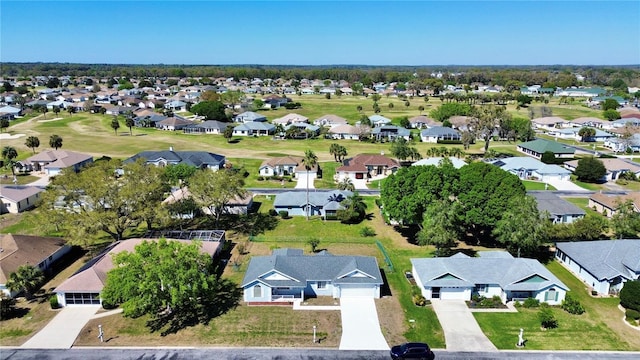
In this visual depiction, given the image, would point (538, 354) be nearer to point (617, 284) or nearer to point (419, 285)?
point (419, 285)

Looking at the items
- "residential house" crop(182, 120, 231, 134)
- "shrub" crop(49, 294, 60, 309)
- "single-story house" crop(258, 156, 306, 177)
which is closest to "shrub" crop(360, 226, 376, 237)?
"single-story house" crop(258, 156, 306, 177)

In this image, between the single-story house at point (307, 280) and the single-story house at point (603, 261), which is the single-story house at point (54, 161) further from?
the single-story house at point (603, 261)

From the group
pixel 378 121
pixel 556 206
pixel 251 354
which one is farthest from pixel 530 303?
pixel 378 121

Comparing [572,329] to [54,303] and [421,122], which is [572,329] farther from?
[421,122]

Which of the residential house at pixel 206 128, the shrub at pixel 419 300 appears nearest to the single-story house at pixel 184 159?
the residential house at pixel 206 128

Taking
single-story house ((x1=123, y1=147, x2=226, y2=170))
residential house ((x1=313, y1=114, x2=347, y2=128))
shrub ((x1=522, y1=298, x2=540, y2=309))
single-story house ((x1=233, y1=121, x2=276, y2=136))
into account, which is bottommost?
shrub ((x1=522, y1=298, x2=540, y2=309))

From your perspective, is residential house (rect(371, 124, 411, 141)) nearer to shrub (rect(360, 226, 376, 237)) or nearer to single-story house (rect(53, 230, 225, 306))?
shrub (rect(360, 226, 376, 237))
